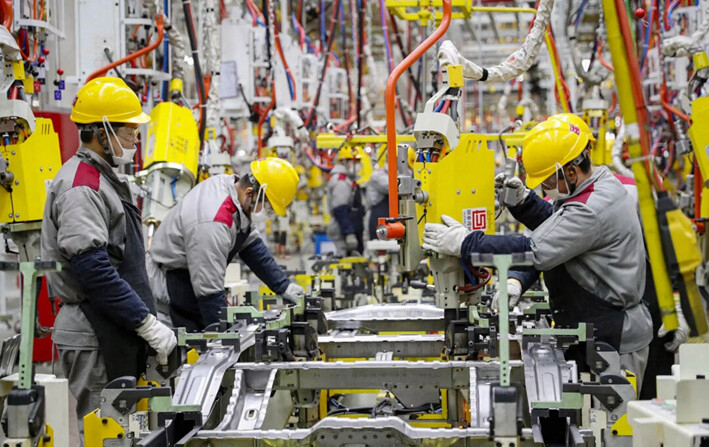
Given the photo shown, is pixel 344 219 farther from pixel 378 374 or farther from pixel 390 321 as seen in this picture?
pixel 378 374

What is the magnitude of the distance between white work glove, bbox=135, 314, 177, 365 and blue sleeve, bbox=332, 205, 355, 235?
8613mm

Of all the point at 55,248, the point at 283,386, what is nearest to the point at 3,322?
the point at 55,248

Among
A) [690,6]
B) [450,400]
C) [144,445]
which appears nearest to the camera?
[144,445]

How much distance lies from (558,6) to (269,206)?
7878mm

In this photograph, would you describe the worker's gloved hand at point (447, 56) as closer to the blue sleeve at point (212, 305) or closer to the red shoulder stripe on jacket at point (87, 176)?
the red shoulder stripe on jacket at point (87, 176)

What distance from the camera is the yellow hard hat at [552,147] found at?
4.05m

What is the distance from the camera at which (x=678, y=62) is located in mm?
9750

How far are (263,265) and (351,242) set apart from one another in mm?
7205

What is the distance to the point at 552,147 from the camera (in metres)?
4.05

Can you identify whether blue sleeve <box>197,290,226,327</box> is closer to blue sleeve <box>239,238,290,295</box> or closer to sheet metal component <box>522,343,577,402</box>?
blue sleeve <box>239,238,290,295</box>

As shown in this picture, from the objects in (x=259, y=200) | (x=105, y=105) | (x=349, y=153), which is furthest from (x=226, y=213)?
(x=349, y=153)

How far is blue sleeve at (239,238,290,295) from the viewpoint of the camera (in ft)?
18.1

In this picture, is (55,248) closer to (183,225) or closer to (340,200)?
(183,225)

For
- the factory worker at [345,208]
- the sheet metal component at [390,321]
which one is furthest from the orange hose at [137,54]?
the factory worker at [345,208]
